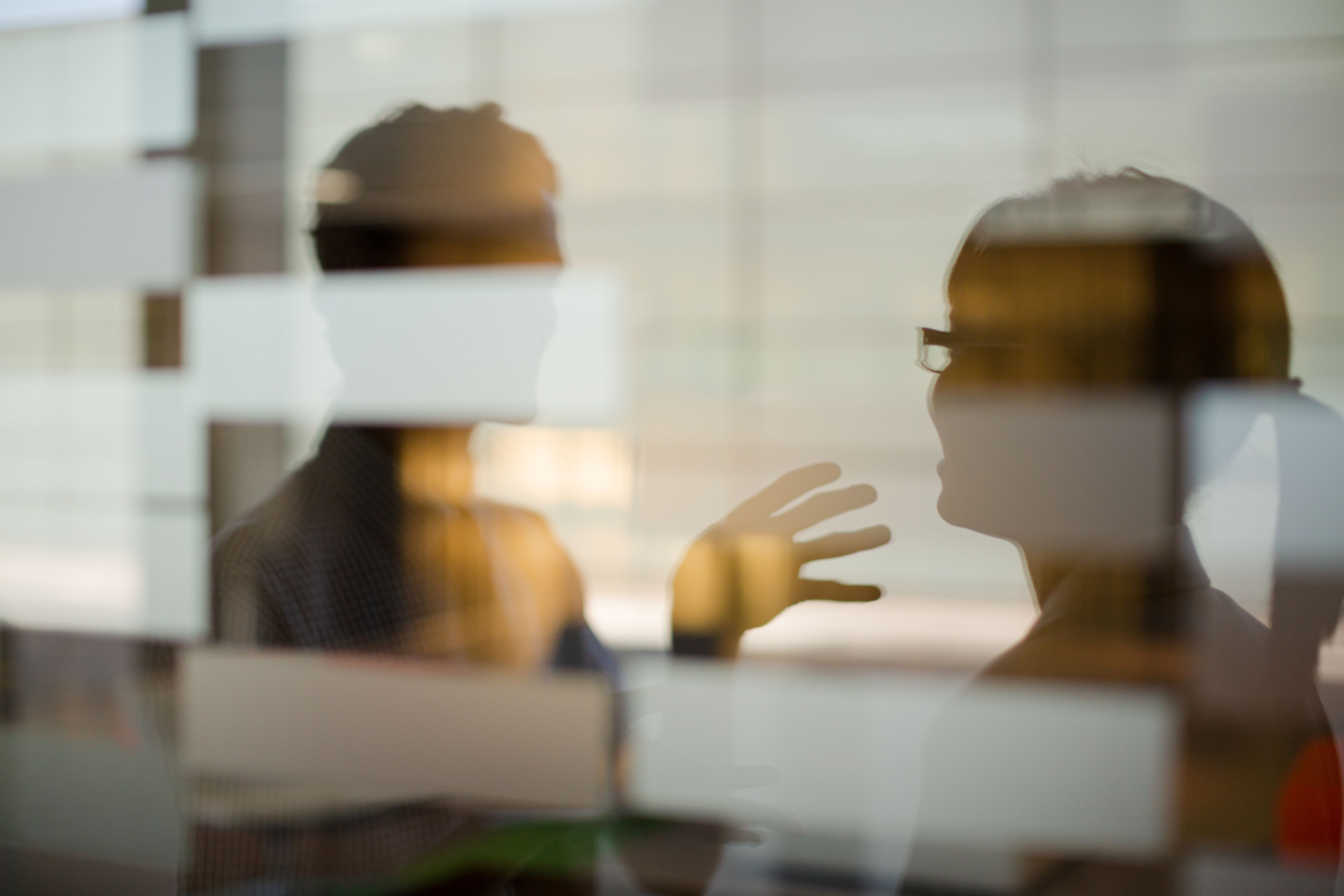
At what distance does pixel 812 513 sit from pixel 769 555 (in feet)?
0.21

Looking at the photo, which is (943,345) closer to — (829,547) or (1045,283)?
(1045,283)

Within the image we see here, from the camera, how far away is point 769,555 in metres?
0.78

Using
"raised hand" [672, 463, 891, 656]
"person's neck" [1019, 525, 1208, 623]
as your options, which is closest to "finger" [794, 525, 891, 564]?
"raised hand" [672, 463, 891, 656]

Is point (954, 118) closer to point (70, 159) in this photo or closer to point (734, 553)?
point (734, 553)

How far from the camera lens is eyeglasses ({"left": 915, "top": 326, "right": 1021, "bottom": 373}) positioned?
683 millimetres

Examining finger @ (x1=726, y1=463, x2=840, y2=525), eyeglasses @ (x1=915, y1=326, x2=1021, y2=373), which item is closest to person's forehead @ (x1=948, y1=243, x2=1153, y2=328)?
eyeglasses @ (x1=915, y1=326, x2=1021, y2=373)

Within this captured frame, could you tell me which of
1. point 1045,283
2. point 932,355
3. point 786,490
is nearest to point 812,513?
point 786,490

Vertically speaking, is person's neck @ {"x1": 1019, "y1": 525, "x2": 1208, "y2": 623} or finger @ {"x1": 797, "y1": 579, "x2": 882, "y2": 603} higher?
person's neck @ {"x1": 1019, "y1": 525, "x2": 1208, "y2": 623}

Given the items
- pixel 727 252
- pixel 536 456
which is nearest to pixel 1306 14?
pixel 727 252

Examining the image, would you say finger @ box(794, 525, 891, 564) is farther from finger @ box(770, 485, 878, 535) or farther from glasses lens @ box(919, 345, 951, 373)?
glasses lens @ box(919, 345, 951, 373)

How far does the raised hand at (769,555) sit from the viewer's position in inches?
30.5

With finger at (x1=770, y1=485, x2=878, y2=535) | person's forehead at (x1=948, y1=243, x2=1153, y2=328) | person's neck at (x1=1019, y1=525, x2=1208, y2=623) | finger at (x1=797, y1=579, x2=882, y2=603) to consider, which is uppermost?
person's forehead at (x1=948, y1=243, x2=1153, y2=328)

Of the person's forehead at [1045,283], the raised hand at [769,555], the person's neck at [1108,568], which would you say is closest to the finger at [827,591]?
the raised hand at [769,555]

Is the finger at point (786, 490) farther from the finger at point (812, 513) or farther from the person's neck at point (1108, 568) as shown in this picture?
the person's neck at point (1108, 568)
